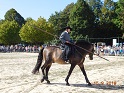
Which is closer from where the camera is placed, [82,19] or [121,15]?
[121,15]

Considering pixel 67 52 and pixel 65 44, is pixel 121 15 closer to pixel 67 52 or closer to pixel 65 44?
pixel 65 44

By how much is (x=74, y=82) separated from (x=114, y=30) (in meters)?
63.1

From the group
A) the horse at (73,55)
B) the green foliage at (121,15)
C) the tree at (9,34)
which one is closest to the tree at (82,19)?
the green foliage at (121,15)

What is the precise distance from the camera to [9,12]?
10612 centimetres

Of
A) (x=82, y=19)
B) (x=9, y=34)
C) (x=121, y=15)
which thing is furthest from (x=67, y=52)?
(x=9, y=34)

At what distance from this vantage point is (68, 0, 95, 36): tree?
72000 millimetres

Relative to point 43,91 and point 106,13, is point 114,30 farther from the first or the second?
point 43,91

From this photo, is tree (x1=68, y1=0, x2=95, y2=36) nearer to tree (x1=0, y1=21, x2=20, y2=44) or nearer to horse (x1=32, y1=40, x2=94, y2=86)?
tree (x1=0, y1=21, x2=20, y2=44)

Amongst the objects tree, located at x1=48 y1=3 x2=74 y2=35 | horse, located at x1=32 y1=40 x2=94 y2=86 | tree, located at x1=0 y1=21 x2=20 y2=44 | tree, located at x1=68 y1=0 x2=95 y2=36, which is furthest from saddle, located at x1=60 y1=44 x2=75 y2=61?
tree, located at x1=48 y1=3 x2=74 y2=35

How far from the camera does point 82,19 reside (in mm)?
73688

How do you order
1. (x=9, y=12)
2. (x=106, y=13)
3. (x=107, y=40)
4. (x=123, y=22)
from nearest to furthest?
(x=123, y=22) < (x=107, y=40) < (x=106, y=13) < (x=9, y=12)

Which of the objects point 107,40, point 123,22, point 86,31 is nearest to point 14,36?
point 86,31

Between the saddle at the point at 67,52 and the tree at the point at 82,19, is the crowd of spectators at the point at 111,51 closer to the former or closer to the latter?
the tree at the point at 82,19

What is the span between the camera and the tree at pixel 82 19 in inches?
2835
